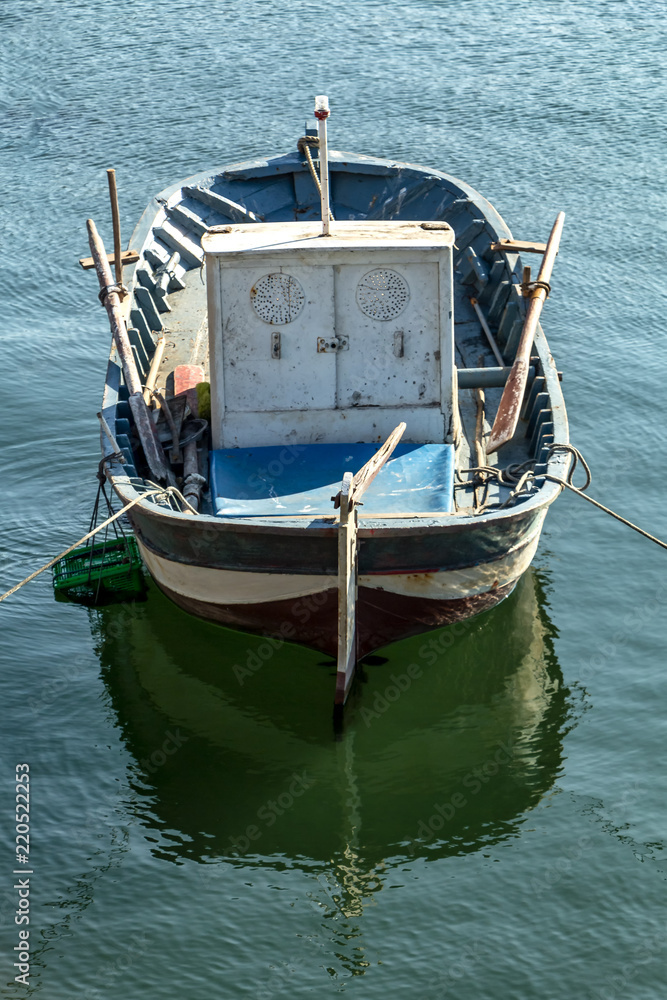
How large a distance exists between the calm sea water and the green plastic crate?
22cm

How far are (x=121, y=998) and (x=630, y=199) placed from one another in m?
16.7

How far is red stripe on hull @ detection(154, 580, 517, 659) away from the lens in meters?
10.4

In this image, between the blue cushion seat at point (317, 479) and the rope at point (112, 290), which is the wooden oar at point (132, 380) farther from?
the blue cushion seat at point (317, 479)

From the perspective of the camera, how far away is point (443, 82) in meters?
25.5

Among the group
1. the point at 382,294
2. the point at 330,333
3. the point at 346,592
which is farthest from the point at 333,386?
the point at 346,592

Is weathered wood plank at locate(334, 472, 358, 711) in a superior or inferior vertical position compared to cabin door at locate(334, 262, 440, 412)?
inferior

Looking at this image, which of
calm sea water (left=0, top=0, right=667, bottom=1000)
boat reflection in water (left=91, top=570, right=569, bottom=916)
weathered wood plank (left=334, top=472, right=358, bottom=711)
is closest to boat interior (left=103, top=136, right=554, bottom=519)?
weathered wood plank (left=334, top=472, right=358, bottom=711)

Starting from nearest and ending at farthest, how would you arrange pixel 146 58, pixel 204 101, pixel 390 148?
pixel 390 148
pixel 204 101
pixel 146 58

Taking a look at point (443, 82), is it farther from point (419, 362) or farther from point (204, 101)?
point (419, 362)

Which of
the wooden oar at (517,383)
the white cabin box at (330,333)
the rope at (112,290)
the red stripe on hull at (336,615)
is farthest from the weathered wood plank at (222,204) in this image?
the red stripe on hull at (336,615)

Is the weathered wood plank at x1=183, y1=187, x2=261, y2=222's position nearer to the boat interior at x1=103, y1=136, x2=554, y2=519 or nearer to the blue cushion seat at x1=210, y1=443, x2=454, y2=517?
the boat interior at x1=103, y1=136, x2=554, y2=519

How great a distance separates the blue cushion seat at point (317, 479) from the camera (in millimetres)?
10461

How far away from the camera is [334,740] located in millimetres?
10828

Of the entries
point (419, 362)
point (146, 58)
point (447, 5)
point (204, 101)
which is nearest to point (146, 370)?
point (419, 362)
